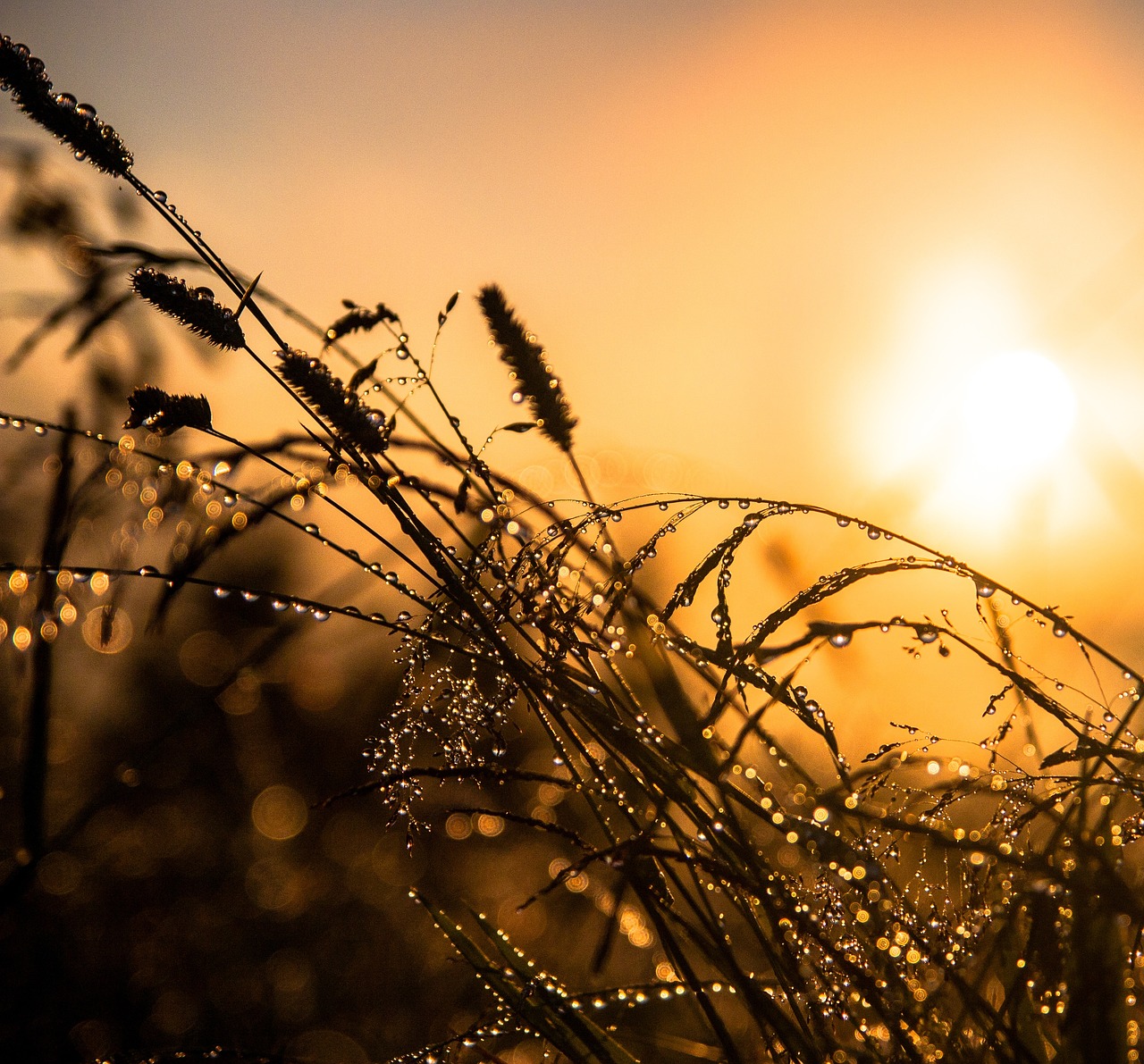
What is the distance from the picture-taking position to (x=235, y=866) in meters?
2.51

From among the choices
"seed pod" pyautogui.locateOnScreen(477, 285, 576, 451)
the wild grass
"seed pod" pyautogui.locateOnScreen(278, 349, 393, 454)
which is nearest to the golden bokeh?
the wild grass

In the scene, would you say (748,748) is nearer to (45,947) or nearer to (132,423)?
(132,423)

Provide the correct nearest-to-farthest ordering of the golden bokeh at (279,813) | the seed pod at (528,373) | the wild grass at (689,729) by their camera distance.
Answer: the wild grass at (689,729) < the seed pod at (528,373) < the golden bokeh at (279,813)

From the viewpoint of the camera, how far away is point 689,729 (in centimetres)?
88

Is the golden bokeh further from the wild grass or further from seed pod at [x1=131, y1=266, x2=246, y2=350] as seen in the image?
seed pod at [x1=131, y1=266, x2=246, y2=350]

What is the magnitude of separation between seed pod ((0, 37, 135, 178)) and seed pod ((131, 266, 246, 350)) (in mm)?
177

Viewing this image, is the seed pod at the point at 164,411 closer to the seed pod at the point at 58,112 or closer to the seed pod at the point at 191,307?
the seed pod at the point at 191,307

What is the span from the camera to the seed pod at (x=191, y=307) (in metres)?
0.89

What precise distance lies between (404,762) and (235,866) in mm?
1817

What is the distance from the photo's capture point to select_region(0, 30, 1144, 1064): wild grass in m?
0.73

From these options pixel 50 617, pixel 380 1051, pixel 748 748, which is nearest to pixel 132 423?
pixel 50 617

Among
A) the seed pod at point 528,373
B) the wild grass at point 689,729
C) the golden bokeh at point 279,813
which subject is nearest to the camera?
the wild grass at point 689,729

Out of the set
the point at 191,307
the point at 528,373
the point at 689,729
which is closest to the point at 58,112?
the point at 191,307

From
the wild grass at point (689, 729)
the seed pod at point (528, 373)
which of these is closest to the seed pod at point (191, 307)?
the wild grass at point (689, 729)
